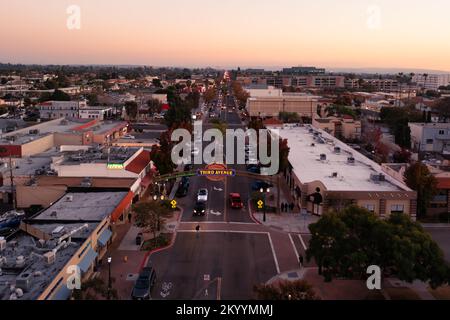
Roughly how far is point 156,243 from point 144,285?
578 centimetres

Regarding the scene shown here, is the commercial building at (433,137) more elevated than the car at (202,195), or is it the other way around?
the commercial building at (433,137)

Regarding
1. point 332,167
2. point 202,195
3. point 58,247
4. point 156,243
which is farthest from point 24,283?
point 332,167

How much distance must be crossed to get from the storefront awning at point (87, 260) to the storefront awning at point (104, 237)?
1.25 meters

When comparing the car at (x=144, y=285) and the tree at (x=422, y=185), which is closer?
the car at (x=144, y=285)

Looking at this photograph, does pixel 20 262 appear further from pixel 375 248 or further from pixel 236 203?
pixel 236 203

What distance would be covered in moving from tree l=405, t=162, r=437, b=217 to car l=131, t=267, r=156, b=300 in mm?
17477

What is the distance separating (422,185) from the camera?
93.1 ft

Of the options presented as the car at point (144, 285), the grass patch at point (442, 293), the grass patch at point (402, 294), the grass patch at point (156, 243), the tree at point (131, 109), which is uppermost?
the tree at point (131, 109)

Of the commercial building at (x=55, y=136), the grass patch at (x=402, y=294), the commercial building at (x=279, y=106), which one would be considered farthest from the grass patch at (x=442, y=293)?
the commercial building at (x=279, y=106)

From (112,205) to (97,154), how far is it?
31.1 ft

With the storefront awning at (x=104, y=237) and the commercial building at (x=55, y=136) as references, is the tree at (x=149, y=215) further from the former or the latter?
the commercial building at (x=55, y=136)

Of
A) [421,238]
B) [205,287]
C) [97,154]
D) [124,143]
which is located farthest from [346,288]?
[124,143]

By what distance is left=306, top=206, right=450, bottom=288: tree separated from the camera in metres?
16.3

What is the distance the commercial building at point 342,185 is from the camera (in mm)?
27641
